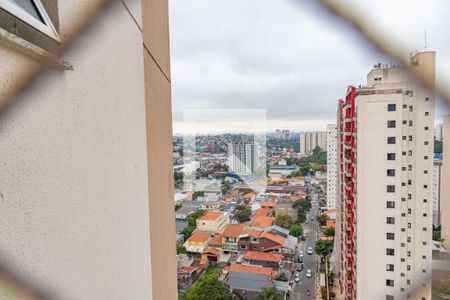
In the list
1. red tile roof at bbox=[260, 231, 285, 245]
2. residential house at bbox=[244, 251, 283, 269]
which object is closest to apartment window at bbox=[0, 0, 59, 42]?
residential house at bbox=[244, 251, 283, 269]

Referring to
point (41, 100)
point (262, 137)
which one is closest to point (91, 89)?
point (41, 100)

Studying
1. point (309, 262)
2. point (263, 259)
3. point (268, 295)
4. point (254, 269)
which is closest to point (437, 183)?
point (268, 295)

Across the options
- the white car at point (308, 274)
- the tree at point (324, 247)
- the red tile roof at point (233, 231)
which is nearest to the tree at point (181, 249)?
the red tile roof at point (233, 231)

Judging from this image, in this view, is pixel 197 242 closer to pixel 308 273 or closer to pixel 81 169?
pixel 308 273

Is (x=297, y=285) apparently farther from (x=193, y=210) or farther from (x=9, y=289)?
(x=9, y=289)

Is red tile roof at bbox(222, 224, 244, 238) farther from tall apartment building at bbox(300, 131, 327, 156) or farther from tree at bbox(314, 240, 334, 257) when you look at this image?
tall apartment building at bbox(300, 131, 327, 156)
